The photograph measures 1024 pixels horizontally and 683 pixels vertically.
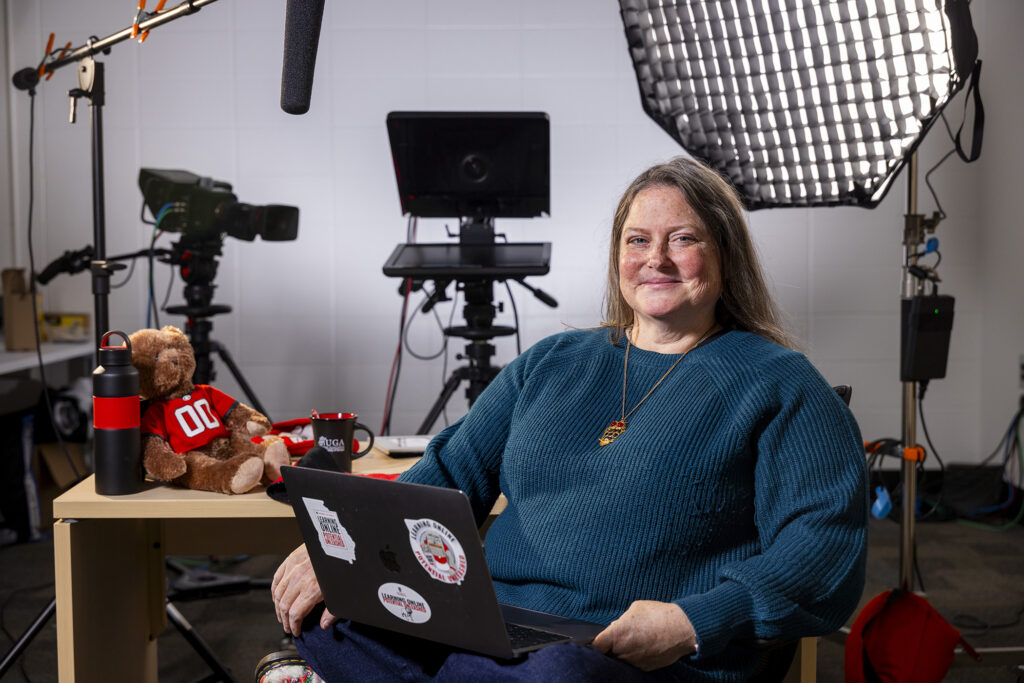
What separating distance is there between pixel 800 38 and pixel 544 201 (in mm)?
928

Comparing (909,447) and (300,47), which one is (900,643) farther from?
(300,47)

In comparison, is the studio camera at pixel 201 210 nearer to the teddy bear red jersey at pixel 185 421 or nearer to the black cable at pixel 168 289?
the black cable at pixel 168 289

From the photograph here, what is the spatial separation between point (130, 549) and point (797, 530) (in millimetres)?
1227

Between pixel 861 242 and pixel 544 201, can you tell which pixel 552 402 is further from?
pixel 861 242

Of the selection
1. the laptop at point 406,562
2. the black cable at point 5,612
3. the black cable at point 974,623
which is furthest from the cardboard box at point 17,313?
the black cable at point 974,623

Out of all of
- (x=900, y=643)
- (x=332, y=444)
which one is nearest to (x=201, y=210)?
(x=332, y=444)

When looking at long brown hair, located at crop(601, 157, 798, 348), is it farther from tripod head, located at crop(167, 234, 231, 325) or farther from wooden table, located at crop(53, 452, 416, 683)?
tripod head, located at crop(167, 234, 231, 325)

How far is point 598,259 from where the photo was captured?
12.1 feet

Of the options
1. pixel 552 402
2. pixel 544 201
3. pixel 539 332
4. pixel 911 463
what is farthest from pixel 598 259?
pixel 552 402

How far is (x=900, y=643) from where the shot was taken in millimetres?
1899

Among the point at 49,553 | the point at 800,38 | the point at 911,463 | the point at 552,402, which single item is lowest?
the point at 49,553

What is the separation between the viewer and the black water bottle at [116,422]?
1.38 m

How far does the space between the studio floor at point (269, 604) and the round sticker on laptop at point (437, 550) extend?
939 millimetres

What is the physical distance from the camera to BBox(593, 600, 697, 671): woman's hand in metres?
1.02
